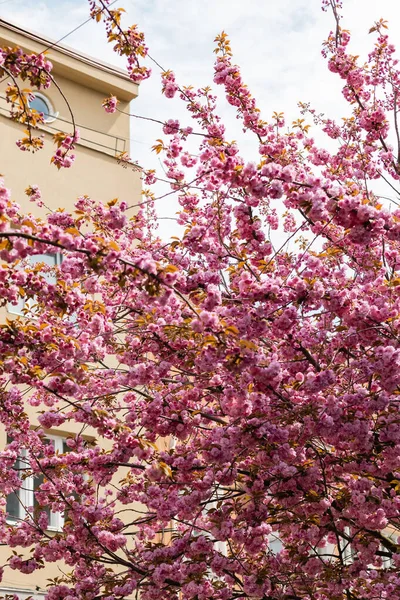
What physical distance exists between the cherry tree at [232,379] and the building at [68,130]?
242 inches

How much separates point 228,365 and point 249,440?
4.57 ft

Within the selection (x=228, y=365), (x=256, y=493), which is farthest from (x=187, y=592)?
(x=228, y=365)

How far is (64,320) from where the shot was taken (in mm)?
9469

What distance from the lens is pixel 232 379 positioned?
26.2ft

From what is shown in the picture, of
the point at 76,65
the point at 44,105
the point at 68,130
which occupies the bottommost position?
the point at 68,130

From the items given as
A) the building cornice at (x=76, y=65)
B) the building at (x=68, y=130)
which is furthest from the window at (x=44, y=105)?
the building cornice at (x=76, y=65)

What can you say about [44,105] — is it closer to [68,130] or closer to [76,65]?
[68,130]

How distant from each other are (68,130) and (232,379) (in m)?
10.9

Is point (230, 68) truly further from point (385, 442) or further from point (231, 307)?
point (385, 442)

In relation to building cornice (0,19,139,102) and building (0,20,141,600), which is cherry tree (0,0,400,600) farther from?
building cornice (0,19,139,102)

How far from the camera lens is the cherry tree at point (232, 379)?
282 inches

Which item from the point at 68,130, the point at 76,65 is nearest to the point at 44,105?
the point at 68,130

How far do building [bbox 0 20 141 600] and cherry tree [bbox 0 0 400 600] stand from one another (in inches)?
242

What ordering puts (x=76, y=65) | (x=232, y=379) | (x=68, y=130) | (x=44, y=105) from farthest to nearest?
(x=76, y=65)
(x=44, y=105)
(x=68, y=130)
(x=232, y=379)
